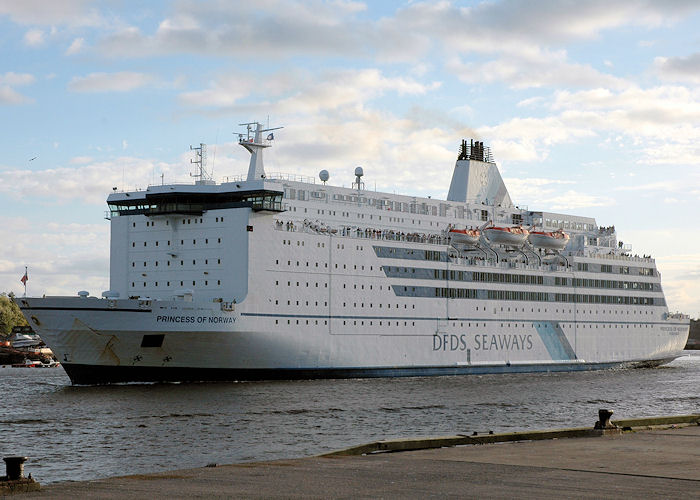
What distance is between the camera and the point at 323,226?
189 ft

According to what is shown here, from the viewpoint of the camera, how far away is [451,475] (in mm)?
14844

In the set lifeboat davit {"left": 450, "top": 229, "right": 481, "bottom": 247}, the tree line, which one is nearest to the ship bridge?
lifeboat davit {"left": 450, "top": 229, "right": 481, "bottom": 247}

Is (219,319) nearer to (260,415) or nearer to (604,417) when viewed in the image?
(260,415)

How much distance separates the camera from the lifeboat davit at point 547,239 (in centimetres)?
6825

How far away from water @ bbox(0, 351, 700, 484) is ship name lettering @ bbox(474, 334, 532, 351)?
6126 millimetres

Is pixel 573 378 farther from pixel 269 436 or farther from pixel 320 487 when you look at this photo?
pixel 320 487

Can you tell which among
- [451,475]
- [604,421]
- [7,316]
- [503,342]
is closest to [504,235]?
[503,342]

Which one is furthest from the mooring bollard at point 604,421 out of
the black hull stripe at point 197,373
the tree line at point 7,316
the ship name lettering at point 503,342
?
the tree line at point 7,316

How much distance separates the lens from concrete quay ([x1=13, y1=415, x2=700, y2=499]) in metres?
13.2

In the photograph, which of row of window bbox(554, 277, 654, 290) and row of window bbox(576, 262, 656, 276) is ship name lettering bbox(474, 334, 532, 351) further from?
row of window bbox(576, 262, 656, 276)

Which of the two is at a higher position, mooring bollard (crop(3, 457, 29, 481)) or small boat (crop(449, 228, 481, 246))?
small boat (crop(449, 228, 481, 246))

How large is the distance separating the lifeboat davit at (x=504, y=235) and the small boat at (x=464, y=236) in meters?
2.16

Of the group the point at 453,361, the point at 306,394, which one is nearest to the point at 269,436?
the point at 306,394

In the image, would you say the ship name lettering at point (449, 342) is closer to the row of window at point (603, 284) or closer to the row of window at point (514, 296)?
the row of window at point (514, 296)
